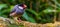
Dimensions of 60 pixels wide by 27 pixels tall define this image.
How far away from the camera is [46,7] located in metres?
6.07

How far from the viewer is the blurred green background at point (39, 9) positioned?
5441mm

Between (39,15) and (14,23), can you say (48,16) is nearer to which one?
(39,15)

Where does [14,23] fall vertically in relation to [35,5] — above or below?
below

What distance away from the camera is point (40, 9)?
6.21 metres

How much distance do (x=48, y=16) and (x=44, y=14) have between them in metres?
0.32

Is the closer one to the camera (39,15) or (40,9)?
(39,15)

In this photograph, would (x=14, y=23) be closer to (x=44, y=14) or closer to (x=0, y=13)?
(x=0, y=13)

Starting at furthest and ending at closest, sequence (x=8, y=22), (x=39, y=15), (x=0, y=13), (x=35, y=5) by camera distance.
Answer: (x=35, y=5) → (x=39, y=15) → (x=0, y=13) → (x=8, y=22)

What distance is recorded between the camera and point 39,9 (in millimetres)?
6191

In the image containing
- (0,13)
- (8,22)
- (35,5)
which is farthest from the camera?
(35,5)

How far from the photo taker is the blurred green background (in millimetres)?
5441

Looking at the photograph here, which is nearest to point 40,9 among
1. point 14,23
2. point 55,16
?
point 55,16

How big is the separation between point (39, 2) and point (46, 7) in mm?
281

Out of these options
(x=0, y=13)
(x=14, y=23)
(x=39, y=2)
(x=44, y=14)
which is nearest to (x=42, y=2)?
(x=39, y=2)
